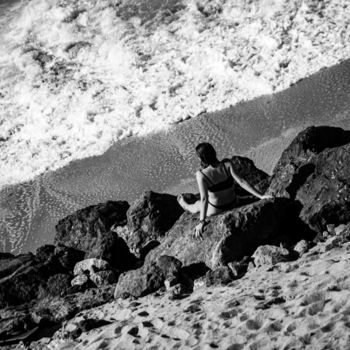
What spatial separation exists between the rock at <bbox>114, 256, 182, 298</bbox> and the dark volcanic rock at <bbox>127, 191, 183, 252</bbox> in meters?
1.47

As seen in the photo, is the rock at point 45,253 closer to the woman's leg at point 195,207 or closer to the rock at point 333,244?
the woman's leg at point 195,207

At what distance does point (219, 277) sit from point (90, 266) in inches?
93.4

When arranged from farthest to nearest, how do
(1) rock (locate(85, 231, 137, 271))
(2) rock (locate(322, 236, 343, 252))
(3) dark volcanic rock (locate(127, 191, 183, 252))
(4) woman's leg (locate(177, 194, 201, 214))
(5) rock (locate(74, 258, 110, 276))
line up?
(3) dark volcanic rock (locate(127, 191, 183, 252)) → (1) rock (locate(85, 231, 137, 271)) → (5) rock (locate(74, 258, 110, 276)) → (4) woman's leg (locate(177, 194, 201, 214)) → (2) rock (locate(322, 236, 343, 252))

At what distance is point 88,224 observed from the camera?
9047 mm

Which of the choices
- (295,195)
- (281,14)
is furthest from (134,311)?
(281,14)

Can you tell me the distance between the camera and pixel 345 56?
46.8ft

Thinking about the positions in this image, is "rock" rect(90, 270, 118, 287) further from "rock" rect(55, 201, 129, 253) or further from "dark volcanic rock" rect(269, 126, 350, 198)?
"dark volcanic rock" rect(269, 126, 350, 198)

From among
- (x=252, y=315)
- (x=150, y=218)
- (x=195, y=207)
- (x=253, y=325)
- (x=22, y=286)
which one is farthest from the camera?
(x=150, y=218)

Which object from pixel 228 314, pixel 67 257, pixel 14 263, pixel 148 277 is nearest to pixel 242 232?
pixel 148 277

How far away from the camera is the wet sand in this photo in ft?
37.7

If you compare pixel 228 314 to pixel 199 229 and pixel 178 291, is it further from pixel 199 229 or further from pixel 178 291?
pixel 199 229

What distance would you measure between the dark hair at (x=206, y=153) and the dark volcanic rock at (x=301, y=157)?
985 millimetres

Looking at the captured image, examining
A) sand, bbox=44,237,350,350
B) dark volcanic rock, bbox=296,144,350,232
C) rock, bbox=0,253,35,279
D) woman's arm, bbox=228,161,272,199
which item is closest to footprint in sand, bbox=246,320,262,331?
sand, bbox=44,237,350,350

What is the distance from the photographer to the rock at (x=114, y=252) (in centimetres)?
773
